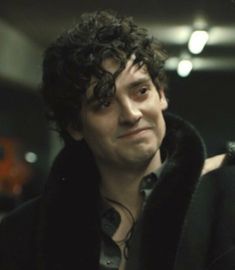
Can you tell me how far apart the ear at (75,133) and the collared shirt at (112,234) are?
191mm

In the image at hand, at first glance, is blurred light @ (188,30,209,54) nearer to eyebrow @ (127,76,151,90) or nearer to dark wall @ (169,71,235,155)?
dark wall @ (169,71,235,155)

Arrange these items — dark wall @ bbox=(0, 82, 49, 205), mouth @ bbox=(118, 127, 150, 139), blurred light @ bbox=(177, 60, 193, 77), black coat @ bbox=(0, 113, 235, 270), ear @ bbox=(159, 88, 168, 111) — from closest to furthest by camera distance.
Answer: black coat @ bbox=(0, 113, 235, 270)
mouth @ bbox=(118, 127, 150, 139)
ear @ bbox=(159, 88, 168, 111)
dark wall @ bbox=(0, 82, 49, 205)
blurred light @ bbox=(177, 60, 193, 77)

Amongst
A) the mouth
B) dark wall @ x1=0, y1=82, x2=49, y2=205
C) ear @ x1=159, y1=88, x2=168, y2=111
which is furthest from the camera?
dark wall @ x1=0, y1=82, x2=49, y2=205

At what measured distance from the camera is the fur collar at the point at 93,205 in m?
1.06

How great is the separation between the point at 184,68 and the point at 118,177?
744mm

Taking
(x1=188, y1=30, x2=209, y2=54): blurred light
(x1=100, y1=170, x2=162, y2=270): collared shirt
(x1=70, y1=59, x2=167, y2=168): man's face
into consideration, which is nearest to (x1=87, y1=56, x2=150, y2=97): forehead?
(x1=70, y1=59, x2=167, y2=168): man's face

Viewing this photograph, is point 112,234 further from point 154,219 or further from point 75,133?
point 75,133

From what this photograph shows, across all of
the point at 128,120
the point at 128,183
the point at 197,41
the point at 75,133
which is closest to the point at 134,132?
the point at 128,120

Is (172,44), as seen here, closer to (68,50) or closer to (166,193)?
(68,50)

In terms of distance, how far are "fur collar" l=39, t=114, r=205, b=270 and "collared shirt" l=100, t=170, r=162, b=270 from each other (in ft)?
0.06

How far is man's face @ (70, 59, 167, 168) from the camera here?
1145 millimetres

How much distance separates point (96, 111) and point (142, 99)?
117mm

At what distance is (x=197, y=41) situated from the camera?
1.93 m

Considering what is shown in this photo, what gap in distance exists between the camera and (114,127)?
3.89 ft
